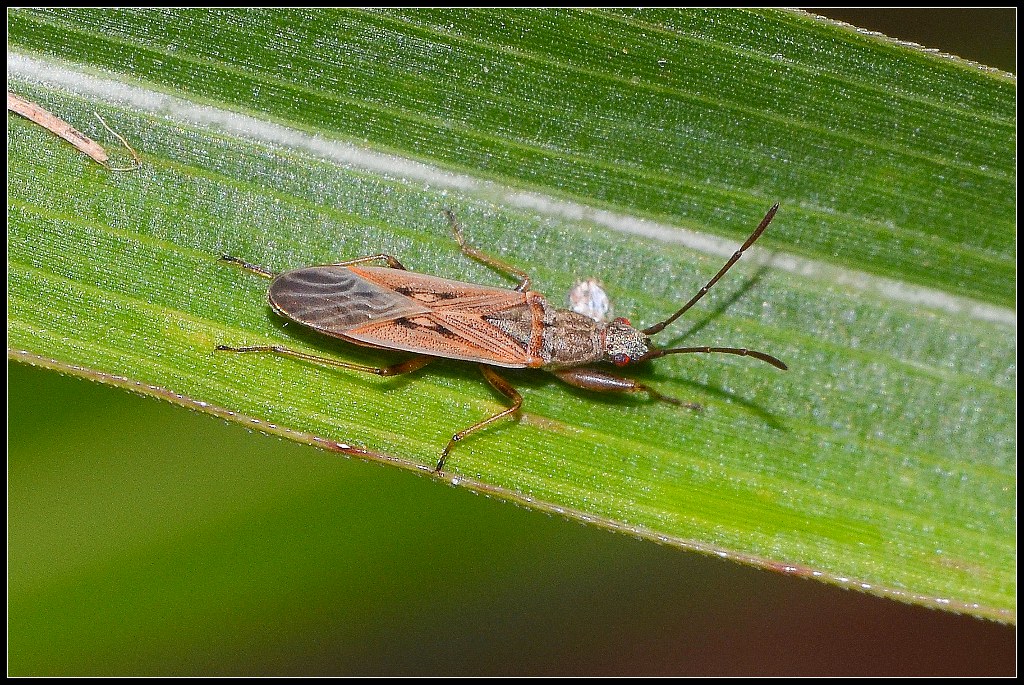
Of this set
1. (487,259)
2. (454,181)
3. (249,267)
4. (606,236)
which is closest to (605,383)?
(606,236)

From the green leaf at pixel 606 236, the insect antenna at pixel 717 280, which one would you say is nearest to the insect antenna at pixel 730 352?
Result: the insect antenna at pixel 717 280

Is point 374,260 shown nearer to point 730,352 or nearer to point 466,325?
point 466,325

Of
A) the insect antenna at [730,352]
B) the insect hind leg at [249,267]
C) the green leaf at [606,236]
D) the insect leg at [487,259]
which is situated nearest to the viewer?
the green leaf at [606,236]

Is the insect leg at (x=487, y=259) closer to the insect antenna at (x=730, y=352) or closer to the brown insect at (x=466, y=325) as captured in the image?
the brown insect at (x=466, y=325)

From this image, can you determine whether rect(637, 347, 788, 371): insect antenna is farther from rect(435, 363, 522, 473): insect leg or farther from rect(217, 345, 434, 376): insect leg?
rect(217, 345, 434, 376): insect leg

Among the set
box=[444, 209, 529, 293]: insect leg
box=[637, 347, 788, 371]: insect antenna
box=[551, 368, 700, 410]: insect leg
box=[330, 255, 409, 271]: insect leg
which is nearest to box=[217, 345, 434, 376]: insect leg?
box=[330, 255, 409, 271]: insect leg

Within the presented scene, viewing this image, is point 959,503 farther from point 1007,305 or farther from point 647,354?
point 647,354

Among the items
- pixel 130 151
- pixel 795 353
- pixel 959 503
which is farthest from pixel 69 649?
pixel 959 503
